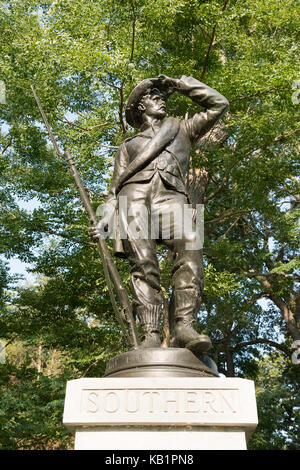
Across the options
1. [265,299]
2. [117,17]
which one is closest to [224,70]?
[117,17]

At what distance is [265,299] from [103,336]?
26.6ft

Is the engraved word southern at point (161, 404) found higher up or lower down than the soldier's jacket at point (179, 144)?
lower down

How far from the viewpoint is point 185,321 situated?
3574 mm

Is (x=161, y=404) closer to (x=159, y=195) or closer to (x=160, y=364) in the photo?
(x=160, y=364)

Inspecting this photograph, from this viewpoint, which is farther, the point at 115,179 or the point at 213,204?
the point at 213,204

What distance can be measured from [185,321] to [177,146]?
1.62m

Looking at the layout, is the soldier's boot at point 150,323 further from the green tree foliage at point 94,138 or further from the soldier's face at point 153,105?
the green tree foliage at point 94,138

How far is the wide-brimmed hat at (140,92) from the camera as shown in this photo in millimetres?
4598

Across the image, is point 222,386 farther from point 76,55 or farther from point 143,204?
point 76,55

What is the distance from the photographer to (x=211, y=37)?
9695 millimetres

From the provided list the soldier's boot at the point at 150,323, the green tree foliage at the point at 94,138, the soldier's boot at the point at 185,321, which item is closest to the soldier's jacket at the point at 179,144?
the soldier's boot at the point at 185,321

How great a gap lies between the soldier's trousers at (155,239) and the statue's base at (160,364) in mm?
496

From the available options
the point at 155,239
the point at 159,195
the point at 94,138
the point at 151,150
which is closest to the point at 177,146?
the point at 151,150

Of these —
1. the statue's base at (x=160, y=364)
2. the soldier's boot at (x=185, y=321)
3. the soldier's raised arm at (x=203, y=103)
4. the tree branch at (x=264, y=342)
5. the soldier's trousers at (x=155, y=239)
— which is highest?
the tree branch at (x=264, y=342)
